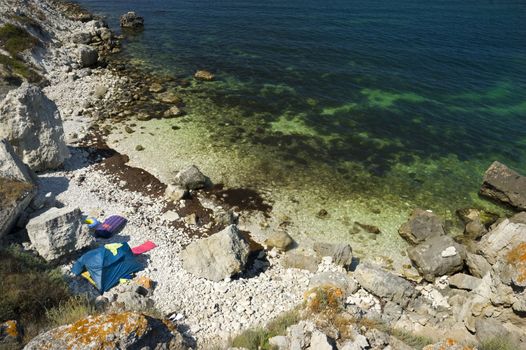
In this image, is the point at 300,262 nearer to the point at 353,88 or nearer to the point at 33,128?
the point at 33,128

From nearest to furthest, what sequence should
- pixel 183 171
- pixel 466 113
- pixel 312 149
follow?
pixel 183 171 < pixel 312 149 < pixel 466 113

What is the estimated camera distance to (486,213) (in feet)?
96.5

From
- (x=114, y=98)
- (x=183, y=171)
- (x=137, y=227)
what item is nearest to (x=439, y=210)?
(x=183, y=171)

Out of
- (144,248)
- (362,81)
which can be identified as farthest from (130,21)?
(144,248)

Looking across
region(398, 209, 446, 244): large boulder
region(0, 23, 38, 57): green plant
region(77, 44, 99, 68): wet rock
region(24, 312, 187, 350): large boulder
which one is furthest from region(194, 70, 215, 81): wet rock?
region(24, 312, 187, 350): large boulder

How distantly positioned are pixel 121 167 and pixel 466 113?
117 ft

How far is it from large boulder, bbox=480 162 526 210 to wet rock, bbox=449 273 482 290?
33.2 ft

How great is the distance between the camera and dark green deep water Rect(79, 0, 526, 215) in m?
34.3

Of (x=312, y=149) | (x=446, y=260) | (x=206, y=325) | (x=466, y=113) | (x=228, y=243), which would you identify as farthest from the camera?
(x=466, y=113)

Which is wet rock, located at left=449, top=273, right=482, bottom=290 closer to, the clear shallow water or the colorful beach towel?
the clear shallow water

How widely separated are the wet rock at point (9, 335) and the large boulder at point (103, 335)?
1191 mm

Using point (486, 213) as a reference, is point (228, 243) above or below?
above

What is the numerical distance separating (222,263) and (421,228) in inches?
542

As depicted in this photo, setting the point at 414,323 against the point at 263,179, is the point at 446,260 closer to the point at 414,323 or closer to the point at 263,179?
the point at 414,323
